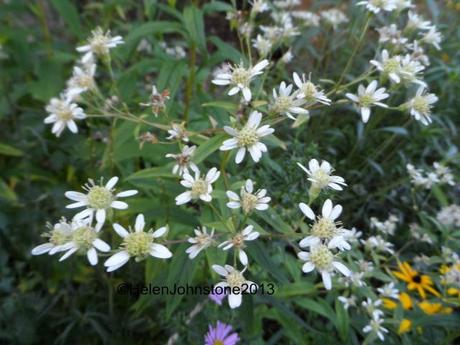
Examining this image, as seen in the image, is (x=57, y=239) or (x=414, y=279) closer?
(x=57, y=239)

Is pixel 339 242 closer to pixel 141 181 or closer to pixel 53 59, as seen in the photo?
pixel 141 181

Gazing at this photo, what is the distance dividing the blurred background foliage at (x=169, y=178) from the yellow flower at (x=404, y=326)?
0.06m

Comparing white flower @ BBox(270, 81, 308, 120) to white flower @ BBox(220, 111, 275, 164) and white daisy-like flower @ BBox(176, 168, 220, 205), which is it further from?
white daisy-like flower @ BBox(176, 168, 220, 205)

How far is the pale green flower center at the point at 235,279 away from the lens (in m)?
1.10

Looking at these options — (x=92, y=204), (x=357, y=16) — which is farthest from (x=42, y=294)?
(x=357, y=16)

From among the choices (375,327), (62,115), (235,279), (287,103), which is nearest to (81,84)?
(62,115)

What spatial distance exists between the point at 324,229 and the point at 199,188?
1.01 ft

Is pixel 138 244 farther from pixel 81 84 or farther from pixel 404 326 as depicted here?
pixel 404 326

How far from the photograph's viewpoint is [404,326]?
59.6 inches

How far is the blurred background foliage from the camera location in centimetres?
143

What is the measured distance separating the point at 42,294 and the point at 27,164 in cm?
57

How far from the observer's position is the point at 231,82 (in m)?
1.29

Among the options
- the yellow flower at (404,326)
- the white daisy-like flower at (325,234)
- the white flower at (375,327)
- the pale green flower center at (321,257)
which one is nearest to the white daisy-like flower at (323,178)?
the white daisy-like flower at (325,234)

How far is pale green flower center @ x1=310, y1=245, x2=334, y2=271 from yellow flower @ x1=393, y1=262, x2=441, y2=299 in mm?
674
